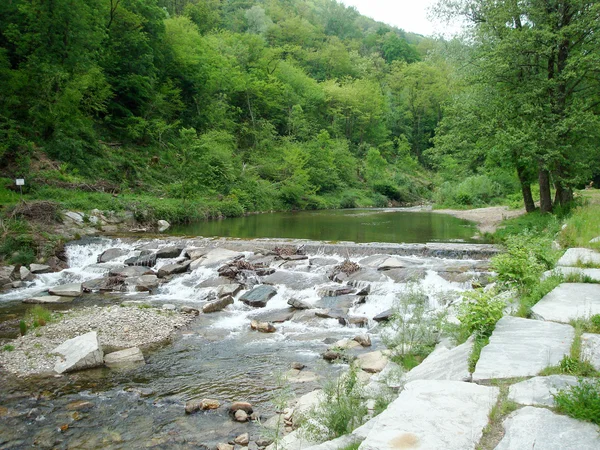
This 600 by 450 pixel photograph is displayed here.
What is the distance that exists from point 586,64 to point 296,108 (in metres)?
34.0

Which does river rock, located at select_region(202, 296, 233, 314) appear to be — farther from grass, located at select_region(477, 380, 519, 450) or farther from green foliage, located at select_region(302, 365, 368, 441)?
grass, located at select_region(477, 380, 519, 450)

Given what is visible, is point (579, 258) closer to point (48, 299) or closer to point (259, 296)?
point (259, 296)

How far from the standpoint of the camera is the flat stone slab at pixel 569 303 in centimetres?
420

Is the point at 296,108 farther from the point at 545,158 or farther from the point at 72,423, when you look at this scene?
the point at 72,423

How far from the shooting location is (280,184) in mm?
35312

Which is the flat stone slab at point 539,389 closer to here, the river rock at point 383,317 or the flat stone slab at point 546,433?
the flat stone slab at point 546,433

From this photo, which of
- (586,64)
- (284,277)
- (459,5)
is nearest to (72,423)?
(284,277)

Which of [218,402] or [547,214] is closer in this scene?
[218,402]

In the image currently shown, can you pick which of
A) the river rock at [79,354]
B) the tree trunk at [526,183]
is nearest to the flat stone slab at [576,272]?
the river rock at [79,354]

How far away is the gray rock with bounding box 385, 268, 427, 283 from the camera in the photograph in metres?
11.6

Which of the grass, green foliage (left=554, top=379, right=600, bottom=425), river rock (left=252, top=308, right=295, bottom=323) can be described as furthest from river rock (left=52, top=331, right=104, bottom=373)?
green foliage (left=554, top=379, right=600, bottom=425)

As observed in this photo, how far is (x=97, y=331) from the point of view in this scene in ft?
28.4

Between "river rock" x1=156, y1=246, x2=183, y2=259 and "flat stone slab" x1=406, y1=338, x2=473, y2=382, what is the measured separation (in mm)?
12116

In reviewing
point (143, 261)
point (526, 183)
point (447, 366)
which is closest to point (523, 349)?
point (447, 366)
